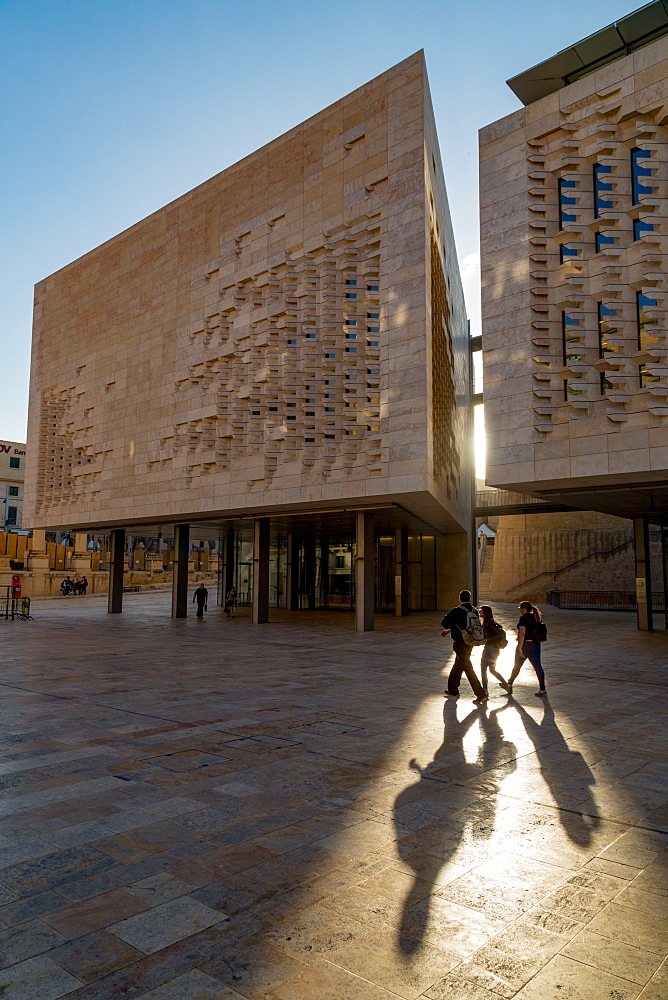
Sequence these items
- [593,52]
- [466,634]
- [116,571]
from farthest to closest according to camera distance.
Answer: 1. [116,571]
2. [593,52]
3. [466,634]

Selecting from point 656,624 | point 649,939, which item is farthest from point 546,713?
point 656,624

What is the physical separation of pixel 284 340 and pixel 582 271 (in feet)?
35.0

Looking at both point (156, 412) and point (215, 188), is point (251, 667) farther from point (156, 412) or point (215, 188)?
point (215, 188)

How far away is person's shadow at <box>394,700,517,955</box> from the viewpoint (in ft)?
12.9

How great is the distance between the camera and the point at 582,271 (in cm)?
1839

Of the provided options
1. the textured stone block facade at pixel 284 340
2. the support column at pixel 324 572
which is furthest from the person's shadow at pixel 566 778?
the support column at pixel 324 572

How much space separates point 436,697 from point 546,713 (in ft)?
6.17

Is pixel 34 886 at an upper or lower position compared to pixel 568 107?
lower

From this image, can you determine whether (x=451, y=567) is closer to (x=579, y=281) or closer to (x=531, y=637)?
(x=579, y=281)

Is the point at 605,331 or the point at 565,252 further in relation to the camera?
the point at 565,252

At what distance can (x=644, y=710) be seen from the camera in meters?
9.98

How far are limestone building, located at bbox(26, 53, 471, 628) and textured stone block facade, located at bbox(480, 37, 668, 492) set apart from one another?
2.49 metres

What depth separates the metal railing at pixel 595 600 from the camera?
39.1m

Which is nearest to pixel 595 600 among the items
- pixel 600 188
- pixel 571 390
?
pixel 571 390
